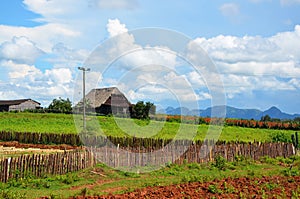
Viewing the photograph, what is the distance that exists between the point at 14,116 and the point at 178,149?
118 ft

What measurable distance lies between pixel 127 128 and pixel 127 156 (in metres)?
18.8

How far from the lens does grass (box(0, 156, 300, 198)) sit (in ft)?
51.4

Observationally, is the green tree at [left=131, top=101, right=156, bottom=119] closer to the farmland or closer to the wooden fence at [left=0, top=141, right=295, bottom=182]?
the farmland

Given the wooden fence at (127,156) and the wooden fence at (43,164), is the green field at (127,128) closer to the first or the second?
the wooden fence at (127,156)

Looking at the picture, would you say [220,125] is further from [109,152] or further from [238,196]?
[238,196]

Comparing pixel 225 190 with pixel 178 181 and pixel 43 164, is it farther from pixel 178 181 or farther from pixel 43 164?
pixel 43 164

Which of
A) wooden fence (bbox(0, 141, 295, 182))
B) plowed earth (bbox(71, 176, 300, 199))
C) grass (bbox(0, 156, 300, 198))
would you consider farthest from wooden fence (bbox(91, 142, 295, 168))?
plowed earth (bbox(71, 176, 300, 199))

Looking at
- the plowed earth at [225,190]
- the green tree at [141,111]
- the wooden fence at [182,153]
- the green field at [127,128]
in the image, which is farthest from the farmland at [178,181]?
the green tree at [141,111]

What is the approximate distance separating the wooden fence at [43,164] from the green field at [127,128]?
41.6 ft

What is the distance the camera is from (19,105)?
7450cm

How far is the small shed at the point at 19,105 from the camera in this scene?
7375 centimetres

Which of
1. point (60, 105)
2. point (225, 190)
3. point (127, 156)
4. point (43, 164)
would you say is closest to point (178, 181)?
point (225, 190)

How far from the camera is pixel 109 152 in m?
20.5

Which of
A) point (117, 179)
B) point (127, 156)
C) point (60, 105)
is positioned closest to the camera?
point (117, 179)
